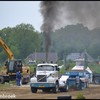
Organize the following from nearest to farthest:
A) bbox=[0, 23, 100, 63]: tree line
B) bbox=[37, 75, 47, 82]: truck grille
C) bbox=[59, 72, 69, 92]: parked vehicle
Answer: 1. bbox=[37, 75, 47, 82]: truck grille
2. bbox=[59, 72, 69, 92]: parked vehicle
3. bbox=[0, 23, 100, 63]: tree line

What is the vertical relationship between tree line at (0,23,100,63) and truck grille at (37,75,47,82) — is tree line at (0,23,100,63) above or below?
above

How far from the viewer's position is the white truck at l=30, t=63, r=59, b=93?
103ft

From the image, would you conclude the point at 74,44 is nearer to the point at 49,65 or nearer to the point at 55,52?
the point at 55,52

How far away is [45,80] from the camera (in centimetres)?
3162

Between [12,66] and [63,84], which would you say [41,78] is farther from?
[12,66]

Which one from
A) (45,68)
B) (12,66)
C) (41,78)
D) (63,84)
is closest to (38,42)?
(12,66)

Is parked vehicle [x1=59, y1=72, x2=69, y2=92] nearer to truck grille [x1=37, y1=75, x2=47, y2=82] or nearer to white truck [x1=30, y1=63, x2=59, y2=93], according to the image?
white truck [x1=30, y1=63, x2=59, y2=93]

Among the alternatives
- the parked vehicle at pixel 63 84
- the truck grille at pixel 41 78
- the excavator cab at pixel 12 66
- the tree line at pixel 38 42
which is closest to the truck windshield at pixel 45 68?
the truck grille at pixel 41 78

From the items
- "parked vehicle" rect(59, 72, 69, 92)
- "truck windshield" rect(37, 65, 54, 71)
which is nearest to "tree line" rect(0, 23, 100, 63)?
"parked vehicle" rect(59, 72, 69, 92)

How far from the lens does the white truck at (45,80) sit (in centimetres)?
3152

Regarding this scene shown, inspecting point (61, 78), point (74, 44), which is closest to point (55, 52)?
point (74, 44)

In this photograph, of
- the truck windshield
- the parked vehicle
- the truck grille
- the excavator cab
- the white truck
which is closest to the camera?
the white truck

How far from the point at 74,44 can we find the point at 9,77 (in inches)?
2538

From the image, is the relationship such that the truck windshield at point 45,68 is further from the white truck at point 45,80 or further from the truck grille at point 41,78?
the truck grille at point 41,78
